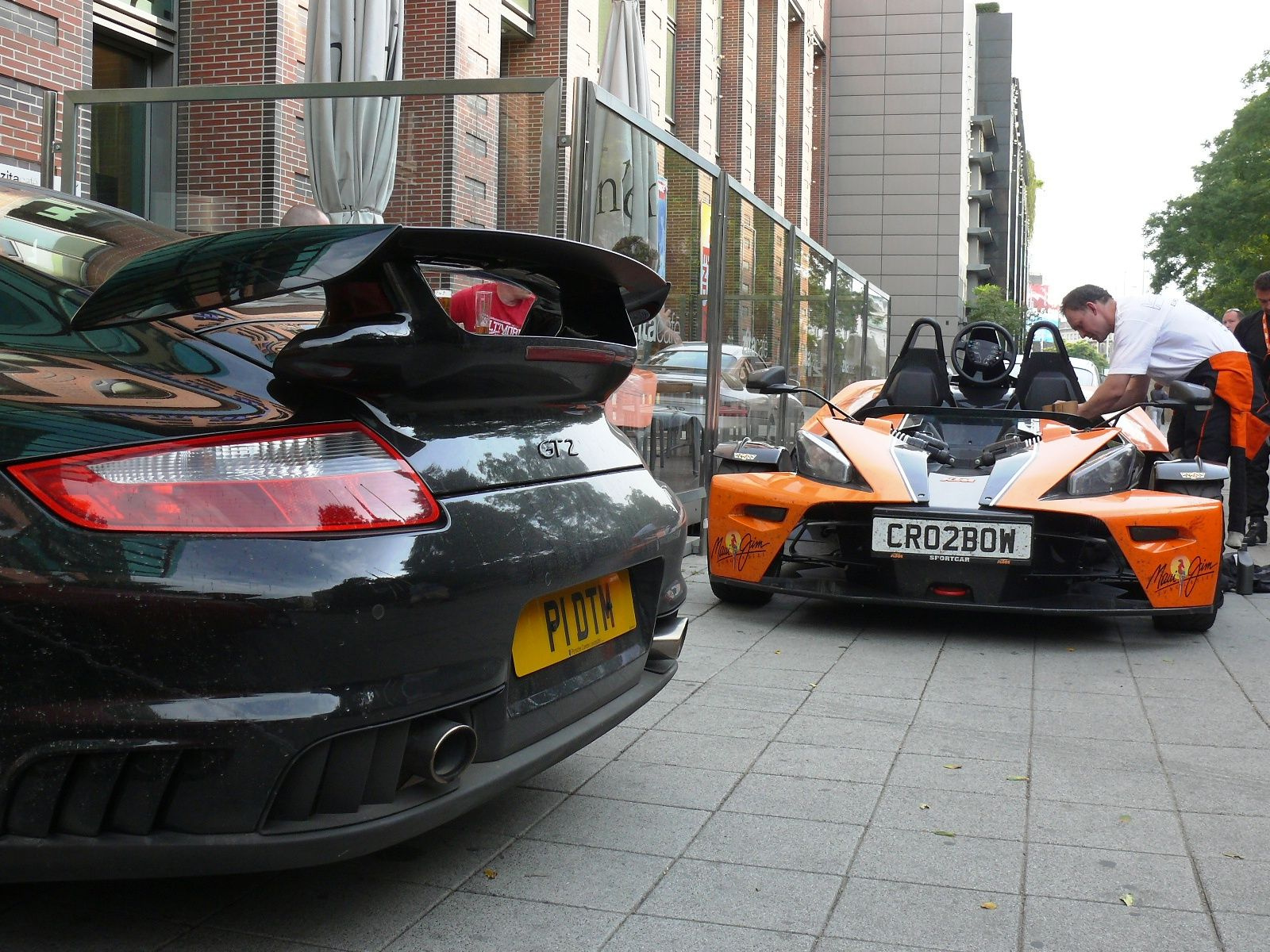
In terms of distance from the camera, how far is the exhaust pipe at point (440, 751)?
7.59 ft

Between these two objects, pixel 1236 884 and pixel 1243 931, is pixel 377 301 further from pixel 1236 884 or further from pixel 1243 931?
pixel 1236 884

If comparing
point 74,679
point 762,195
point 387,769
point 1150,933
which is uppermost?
point 762,195

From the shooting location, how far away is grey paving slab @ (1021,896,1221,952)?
253cm

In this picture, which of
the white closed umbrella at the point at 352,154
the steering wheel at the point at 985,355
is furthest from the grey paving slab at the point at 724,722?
the steering wheel at the point at 985,355

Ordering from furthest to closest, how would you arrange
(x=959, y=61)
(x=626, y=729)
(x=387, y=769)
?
1. (x=959, y=61)
2. (x=626, y=729)
3. (x=387, y=769)

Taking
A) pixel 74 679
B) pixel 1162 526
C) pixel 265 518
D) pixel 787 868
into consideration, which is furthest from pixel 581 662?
pixel 1162 526

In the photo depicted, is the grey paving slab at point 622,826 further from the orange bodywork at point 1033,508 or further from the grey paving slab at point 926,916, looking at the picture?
the orange bodywork at point 1033,508

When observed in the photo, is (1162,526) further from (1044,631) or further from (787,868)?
(787,868)

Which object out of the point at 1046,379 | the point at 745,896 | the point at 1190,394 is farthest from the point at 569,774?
the point at 1046,379

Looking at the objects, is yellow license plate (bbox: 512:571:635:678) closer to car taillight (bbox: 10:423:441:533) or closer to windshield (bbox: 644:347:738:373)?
car taillight (bbox: 10:423:441:533)

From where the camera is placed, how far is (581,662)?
9.34 ft

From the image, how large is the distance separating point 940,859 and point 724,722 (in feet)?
4.25

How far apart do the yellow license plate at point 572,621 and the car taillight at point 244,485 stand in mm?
385

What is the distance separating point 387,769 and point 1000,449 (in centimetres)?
441
